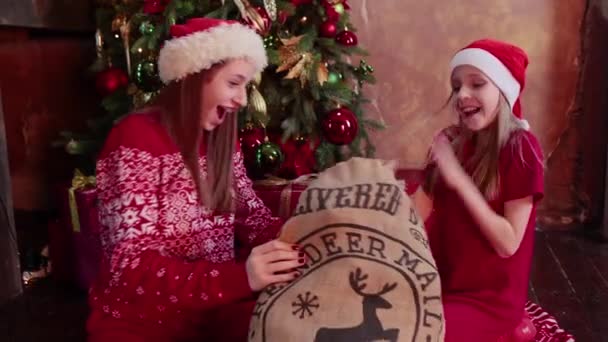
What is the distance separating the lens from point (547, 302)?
6.40 feet

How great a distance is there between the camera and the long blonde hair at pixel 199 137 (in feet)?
3.94

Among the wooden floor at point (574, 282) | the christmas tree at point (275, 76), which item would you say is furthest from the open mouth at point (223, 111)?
the wooden floor at point (574, 282)

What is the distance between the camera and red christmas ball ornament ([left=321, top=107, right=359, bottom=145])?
215 cm

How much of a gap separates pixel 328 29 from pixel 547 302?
117cm

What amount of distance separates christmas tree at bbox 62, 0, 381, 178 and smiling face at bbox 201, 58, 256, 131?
2.43 feet

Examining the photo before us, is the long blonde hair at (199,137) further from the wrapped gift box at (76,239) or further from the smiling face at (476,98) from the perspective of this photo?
the wrapped gift box at (76,239)

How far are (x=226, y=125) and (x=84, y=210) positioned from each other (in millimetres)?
863

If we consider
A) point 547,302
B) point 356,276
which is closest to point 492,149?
point 356,276

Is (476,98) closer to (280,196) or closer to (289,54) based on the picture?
(280,196)

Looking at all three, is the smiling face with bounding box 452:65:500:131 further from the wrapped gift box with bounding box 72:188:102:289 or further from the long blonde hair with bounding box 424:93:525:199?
the wrapped gift box with bounding box 72:188:102:289

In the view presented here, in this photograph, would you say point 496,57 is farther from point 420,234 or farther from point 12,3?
point 12,3

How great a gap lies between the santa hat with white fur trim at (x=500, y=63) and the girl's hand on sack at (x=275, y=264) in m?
0.54

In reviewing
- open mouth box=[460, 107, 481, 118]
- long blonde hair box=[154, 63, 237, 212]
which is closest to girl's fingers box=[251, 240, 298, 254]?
long blonde hair box=[154, 63, 237, 212]

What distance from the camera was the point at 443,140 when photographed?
1.30m
